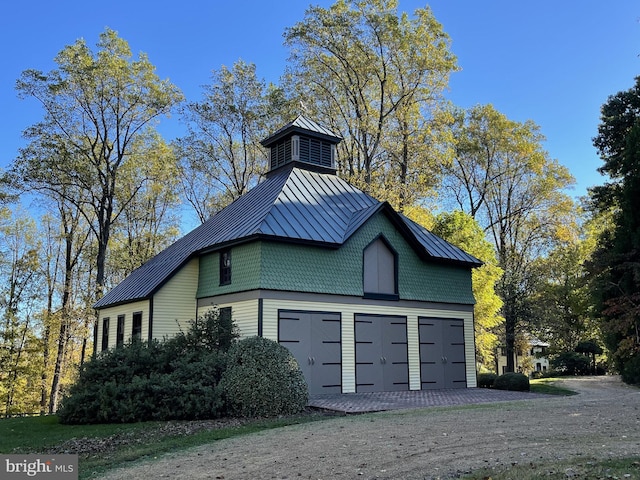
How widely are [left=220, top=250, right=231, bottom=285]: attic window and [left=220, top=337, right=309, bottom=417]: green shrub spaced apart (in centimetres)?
439

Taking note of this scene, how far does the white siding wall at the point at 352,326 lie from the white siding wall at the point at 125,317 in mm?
5245

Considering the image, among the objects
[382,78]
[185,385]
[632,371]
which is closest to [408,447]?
[185,385]

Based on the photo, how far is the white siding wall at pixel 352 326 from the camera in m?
17.5

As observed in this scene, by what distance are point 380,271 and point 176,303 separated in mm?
7051

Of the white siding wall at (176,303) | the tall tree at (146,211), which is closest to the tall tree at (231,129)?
the tall tree at (146,211)

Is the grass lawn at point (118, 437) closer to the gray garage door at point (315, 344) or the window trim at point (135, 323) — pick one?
the gray garage door at point (315, 344)

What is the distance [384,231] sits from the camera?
20.7 m

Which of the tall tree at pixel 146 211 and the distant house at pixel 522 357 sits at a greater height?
the tall tree at pixel 146 211

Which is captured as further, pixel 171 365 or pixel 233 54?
pixel 233 54

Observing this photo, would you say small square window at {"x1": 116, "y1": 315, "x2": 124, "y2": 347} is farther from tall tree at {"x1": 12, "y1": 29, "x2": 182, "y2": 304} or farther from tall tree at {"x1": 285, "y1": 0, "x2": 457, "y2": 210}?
tall tree at {"x1": 285, "y1": 0, "x2": 457, "y2": 210}

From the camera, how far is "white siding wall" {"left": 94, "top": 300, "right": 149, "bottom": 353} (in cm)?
2050

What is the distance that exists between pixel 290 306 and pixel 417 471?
11.1 metres

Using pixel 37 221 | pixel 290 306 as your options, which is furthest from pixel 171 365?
pixel 37 221

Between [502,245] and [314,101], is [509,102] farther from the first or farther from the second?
[314,101]
